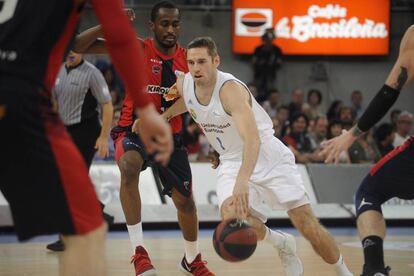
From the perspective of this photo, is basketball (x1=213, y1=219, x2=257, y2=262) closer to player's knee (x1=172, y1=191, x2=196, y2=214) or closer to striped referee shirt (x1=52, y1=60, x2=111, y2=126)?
player's knee (x1=172, y1=191, x2=196, y2=214)

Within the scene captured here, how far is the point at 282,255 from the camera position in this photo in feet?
18.5

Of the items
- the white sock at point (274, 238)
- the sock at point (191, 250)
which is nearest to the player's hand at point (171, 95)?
the sock at point (191, 250)

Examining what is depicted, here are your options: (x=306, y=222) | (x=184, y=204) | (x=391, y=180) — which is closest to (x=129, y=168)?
(x=184, y=204)

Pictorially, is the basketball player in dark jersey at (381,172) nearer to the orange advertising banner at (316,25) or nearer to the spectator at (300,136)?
the spectator at (300,136)

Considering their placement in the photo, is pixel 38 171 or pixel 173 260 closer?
pixel 38 171

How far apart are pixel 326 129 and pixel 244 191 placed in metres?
7.35

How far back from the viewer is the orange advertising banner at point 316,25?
15391 mm

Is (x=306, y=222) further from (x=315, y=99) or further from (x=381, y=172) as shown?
(x=315, y=99)

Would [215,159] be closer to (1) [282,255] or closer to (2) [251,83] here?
(1) [282,255]

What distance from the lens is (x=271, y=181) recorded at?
17.9 feet

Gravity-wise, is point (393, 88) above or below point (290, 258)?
above

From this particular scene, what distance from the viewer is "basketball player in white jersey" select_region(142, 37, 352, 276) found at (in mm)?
5305

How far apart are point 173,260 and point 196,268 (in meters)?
1.05

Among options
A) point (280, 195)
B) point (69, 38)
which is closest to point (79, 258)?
point (69, 38)
